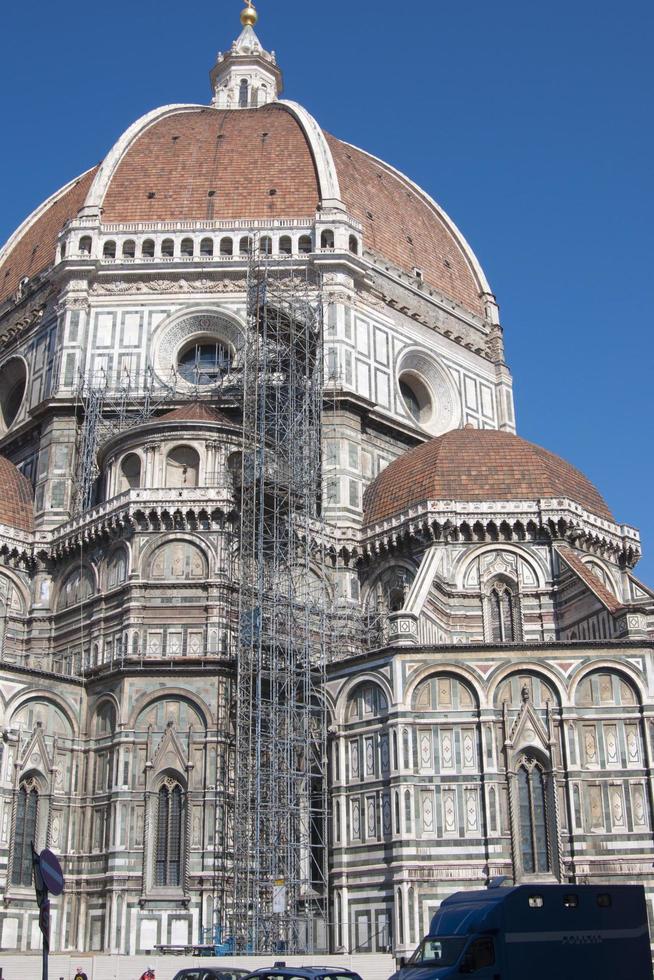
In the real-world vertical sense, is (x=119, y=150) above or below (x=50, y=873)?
above

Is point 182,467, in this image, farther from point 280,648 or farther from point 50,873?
point 50,873

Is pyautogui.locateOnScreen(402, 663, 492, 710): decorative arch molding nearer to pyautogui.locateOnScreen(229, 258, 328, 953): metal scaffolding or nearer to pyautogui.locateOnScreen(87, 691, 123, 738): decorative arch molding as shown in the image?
pyautogui.locateOnScreen(229, 258, 328, 953): metal scaffolding

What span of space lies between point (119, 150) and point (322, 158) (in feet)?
29.5

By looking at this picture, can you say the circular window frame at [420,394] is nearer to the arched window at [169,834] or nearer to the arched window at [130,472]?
the arched window at [130,472]

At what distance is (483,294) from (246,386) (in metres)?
19.2

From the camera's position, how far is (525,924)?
18.6 metres

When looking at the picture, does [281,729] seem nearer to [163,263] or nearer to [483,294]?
[163,263]

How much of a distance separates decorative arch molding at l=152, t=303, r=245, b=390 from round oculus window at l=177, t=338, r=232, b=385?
37 centimetres

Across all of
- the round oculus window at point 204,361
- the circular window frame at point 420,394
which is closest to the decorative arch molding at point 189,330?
the round oculus window at point 204,361

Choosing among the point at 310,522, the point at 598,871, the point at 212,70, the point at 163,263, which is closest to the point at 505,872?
the point at 598,871

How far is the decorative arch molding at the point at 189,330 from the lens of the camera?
47562 millimetres

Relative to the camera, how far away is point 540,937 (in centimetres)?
1866

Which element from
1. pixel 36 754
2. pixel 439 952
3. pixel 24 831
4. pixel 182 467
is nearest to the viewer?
pixel 439 952

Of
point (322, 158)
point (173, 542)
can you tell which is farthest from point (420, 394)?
point (173, 542)
